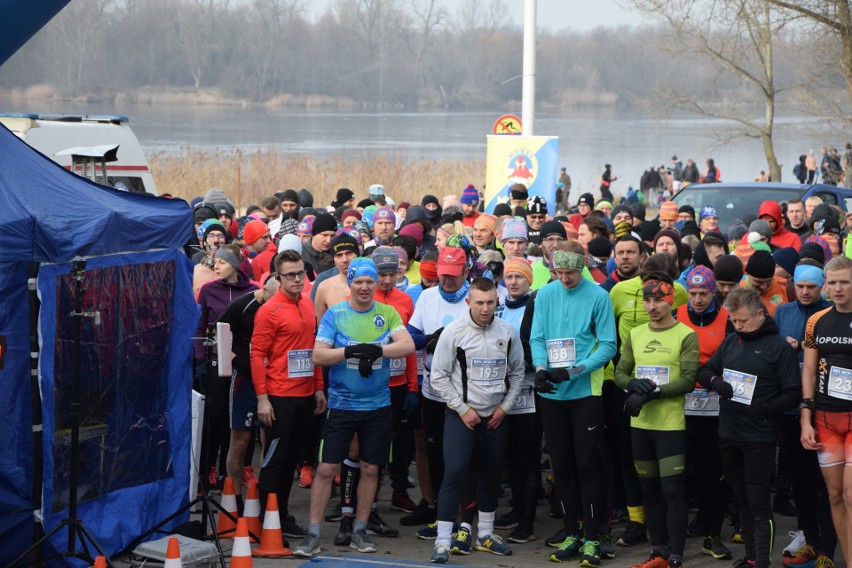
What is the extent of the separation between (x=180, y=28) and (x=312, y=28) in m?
28.8

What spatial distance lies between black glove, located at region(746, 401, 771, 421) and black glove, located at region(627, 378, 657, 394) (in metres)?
0.60

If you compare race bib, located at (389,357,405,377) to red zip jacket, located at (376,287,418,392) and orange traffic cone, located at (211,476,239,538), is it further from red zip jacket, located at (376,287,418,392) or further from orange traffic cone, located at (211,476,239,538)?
orange traffic cone, located at (211,476,239,538)

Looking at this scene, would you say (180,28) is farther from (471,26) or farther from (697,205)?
(697,205)

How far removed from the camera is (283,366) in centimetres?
830

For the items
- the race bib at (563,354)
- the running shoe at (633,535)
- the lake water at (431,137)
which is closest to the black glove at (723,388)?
the race bib at (563,354)

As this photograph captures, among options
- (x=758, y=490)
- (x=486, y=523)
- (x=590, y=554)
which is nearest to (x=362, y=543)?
(x=486, y=523)

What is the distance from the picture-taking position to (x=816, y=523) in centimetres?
→ 790

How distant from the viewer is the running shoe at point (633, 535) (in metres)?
8.36

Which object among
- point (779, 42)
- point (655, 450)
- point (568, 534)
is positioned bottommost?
point (568, 534)

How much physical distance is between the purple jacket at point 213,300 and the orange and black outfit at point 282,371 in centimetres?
71

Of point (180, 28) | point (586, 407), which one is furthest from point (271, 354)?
point (180, 28)

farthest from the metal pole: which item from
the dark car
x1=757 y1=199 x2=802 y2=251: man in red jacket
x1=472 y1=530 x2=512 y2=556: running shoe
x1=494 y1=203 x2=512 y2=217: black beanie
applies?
x1=472 y1=530 x2=512 y2=556: running shoe

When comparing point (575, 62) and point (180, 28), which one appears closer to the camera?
point (180, 28)

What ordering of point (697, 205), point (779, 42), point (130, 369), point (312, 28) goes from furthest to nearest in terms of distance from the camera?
point (312, 28) < point (779, 42) < point (697, 205) < point (130, 369)
